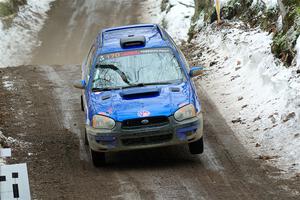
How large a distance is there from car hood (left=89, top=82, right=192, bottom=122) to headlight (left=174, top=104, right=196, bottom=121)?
0.07m

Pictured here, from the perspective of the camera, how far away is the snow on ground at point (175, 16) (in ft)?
66.3

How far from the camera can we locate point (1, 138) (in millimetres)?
10492

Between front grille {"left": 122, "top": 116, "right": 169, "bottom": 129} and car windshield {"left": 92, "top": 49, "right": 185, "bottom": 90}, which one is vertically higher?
car windshield {"left": 92, "top": 49, "right": 185, "bottom": 90}

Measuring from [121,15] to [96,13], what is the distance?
4.57 ft

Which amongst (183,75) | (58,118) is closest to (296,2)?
(183,75)

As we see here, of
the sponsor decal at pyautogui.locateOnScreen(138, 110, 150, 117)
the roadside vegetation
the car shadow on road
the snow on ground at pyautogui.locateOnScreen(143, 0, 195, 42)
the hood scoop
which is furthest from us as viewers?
the snow on ground at pyautogui.locateOnScreen(143, 0, 195, 42)

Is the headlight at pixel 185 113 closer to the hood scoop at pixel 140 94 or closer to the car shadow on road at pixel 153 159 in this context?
the hood scoop at pixel 140 94

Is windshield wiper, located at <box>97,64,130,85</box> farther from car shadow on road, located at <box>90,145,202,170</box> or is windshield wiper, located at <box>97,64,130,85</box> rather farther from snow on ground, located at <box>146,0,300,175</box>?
snow on ground, located at <box>146,0,300,175</box>

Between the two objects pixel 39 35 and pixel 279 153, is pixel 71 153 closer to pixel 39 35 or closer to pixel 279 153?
pixel 279 153

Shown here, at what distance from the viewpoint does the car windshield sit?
9789 mm

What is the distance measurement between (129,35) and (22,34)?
479 inches

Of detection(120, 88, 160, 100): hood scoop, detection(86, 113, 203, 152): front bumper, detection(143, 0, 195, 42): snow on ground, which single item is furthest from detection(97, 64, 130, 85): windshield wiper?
detection(143, 0, 195, 42): snow on ground

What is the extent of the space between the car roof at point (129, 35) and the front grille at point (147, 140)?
6.78 feet

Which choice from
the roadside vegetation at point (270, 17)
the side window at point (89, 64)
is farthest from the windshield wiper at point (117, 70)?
the roadside vegetation at point (270, 17)
